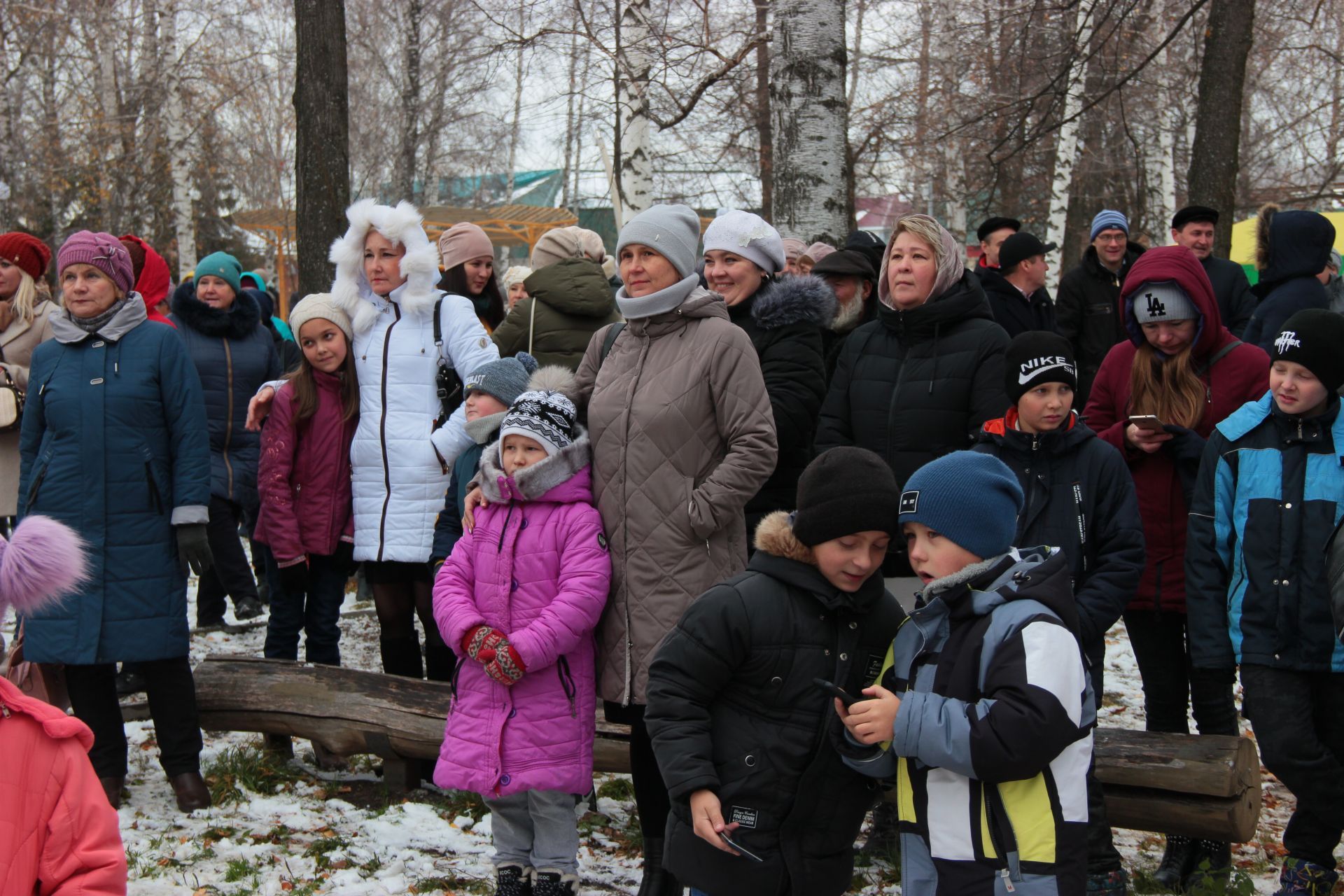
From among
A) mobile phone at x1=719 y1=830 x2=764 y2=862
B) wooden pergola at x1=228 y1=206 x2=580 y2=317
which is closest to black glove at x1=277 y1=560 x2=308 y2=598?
mobile phone at x1=719 y1=830 x2=764 y2=862

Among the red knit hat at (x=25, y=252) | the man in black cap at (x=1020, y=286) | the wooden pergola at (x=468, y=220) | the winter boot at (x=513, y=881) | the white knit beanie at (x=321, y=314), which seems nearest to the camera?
Result: the winter boot at (x=513, y=881)

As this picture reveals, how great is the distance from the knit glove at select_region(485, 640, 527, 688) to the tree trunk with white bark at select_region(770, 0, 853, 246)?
340 cm

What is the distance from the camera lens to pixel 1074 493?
3684mm

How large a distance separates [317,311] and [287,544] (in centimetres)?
99

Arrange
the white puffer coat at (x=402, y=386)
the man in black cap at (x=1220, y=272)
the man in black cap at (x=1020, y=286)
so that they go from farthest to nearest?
1. the man in black cap at (x=1020, y=286)
2. the man in black cap at (x=1220, y=272)
3. the white puffer coat at (x=402, y=386)

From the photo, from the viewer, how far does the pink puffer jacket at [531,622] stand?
3.74 m

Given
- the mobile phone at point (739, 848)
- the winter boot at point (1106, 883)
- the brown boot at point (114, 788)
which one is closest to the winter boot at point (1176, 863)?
the winter boot at point (1106, 883)

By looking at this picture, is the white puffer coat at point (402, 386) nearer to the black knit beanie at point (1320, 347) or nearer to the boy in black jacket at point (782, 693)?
the boy in black jacket at point (782, 693)

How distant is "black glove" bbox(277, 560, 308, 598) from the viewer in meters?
5.24

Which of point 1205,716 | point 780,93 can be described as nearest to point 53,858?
point 1205,716

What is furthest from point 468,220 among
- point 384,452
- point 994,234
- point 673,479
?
point 673,479

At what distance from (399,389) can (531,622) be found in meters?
1.59

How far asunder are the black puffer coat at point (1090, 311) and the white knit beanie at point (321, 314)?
4.33 meters

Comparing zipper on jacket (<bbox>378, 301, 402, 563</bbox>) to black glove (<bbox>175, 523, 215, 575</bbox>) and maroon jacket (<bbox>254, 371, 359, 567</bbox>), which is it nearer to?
maroon jacket (<bbox>254, 371, 359, 567</bbox>)
